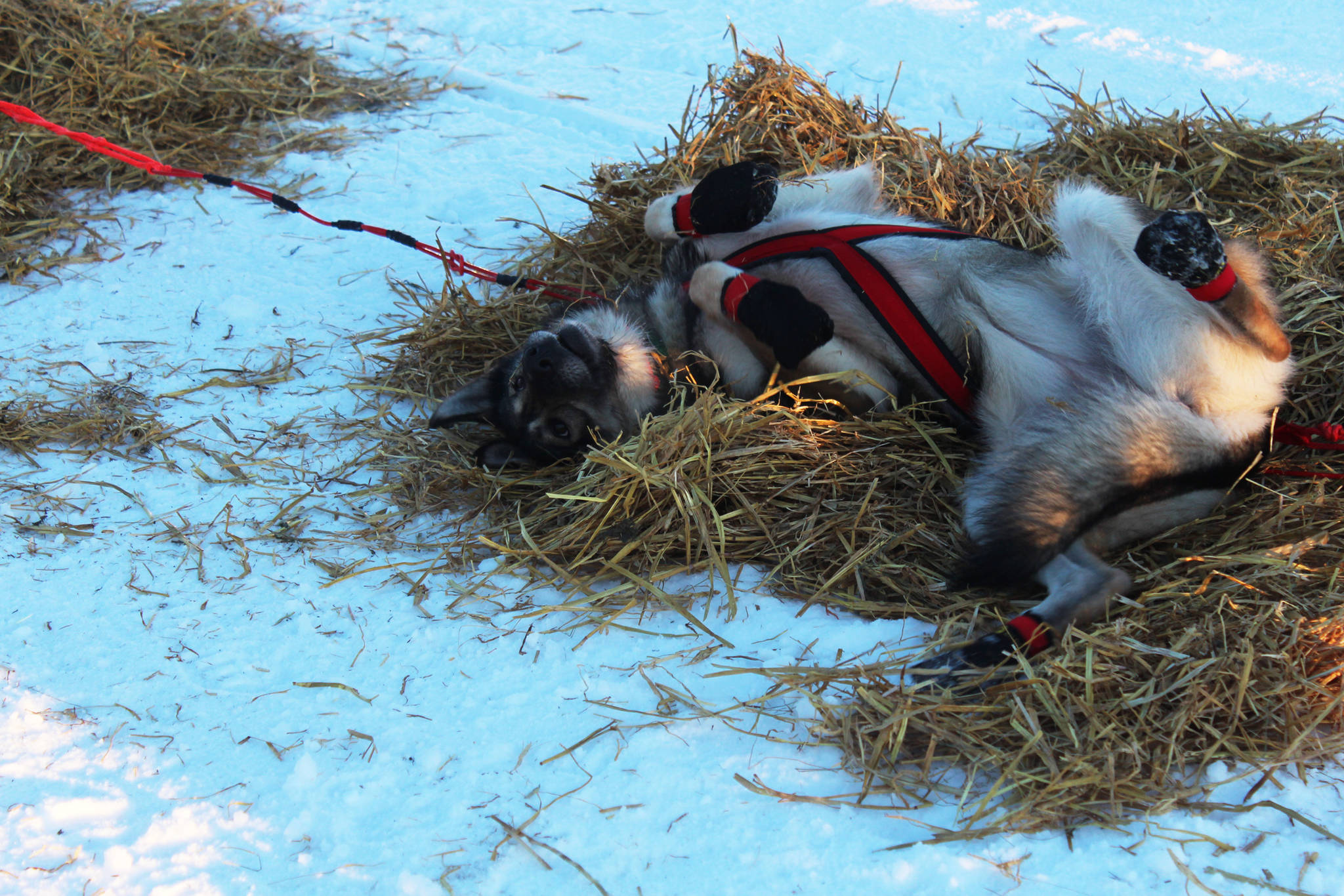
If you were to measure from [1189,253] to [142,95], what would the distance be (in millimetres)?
5191

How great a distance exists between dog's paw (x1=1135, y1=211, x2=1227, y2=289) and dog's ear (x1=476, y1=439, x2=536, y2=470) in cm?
212

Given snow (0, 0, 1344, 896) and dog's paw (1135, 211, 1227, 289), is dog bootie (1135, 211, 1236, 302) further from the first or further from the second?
snow (0, 0, 1344, 896)

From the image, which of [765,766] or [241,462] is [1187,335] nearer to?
[765,766]

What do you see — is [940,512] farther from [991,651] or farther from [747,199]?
[747,199]

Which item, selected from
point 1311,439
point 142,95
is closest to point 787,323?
point 1311,439

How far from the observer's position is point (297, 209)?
4.13 meters

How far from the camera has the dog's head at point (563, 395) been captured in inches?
121

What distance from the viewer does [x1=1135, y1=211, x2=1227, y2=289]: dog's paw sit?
7.86 ft

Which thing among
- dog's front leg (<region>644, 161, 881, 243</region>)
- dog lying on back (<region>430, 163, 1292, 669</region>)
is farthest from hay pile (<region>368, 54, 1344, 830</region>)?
dog's front leg (<region>644, 161, 881, 243</region>)

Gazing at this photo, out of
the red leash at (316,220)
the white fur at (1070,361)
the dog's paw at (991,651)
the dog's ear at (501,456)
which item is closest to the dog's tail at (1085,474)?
the white fur at (1070,361)

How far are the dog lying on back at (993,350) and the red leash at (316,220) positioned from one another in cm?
39

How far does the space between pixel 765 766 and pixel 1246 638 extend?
48.3 inches

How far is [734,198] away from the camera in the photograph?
10.6 ft

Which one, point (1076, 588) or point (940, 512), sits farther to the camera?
point (940, 512)
